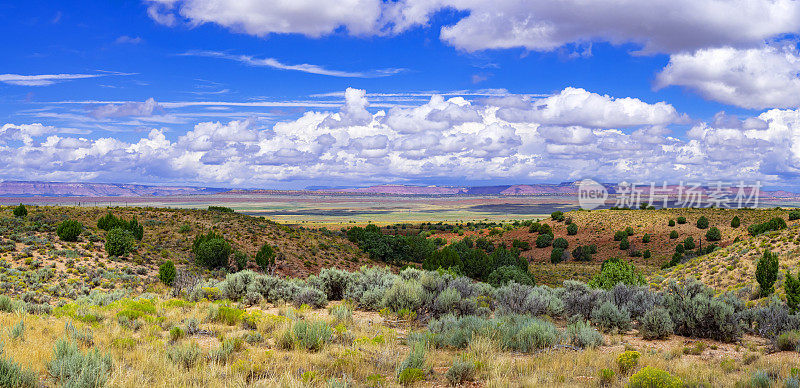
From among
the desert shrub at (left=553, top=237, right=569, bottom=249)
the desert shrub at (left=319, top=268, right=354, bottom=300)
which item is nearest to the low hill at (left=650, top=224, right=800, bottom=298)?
the desert shrub at (left=319, top=268, right=354, bottom=300)

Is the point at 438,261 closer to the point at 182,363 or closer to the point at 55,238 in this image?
the point at 55,238

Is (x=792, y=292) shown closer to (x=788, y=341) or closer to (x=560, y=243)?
(x=788, y=341)

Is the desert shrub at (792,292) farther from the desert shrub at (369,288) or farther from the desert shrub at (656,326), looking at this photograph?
the desert shrub at (369,288)

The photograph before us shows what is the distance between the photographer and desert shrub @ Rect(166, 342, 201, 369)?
6.88 m

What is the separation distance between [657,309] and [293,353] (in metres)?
8.78

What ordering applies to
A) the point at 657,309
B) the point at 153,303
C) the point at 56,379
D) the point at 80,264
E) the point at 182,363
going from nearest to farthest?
the point at 56,379, the point at 182,363, the point at 657,309, the point at 153,303, the point at 80,264

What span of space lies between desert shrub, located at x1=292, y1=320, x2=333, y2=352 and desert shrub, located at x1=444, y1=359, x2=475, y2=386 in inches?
104

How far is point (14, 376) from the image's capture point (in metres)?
5.57

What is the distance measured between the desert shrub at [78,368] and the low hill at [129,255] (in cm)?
1336

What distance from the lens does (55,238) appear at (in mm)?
32094

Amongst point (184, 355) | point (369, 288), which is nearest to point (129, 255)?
point (369, 288)

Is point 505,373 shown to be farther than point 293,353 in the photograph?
No

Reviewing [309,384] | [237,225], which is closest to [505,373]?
[309,384]

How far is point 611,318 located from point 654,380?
5.38m
